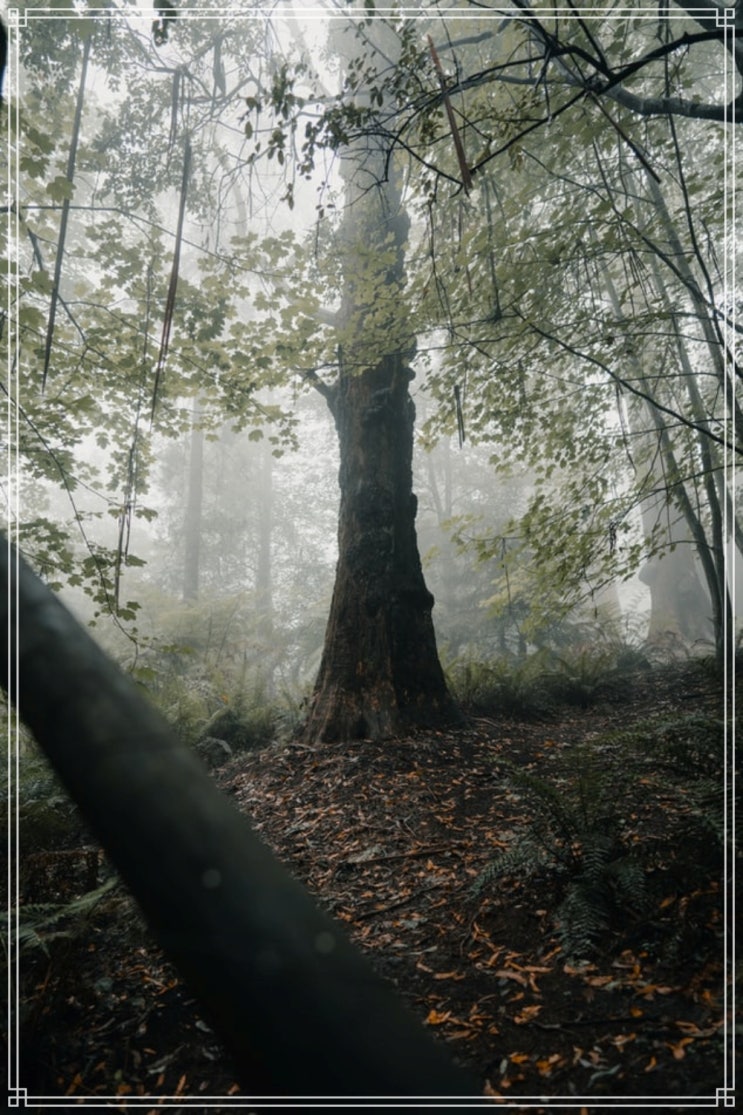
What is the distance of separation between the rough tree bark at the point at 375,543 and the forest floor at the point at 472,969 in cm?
153

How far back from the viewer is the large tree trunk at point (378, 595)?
18.6 ft

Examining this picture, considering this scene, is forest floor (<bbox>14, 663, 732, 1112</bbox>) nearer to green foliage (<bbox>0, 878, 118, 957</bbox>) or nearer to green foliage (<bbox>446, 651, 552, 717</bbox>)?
green foliage (<bbox>0, 878, 118, 957</bbox>)

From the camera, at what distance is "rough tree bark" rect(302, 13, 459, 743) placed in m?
5.34

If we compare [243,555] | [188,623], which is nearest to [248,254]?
[188,623]

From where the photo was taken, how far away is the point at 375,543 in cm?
609

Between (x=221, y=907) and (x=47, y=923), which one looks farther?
(x=47, y=923)

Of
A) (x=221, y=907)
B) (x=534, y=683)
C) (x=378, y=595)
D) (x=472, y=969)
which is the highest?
(x=378, y=595)

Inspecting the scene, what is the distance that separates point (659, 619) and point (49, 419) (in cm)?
1531

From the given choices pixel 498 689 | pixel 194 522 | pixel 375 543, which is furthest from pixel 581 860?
pixel 194 522

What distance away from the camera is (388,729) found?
5465 mm

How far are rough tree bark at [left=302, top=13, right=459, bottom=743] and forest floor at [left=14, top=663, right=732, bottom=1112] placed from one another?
1530mm

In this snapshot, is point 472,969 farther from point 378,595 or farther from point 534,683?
point 534,683

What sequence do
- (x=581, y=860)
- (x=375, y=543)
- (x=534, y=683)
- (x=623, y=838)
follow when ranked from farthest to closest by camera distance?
(x=534, y=683) < (x=375, y=543) < (x=623, y=838) < (x=581, y=860)

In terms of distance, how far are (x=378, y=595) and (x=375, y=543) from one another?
597mm
